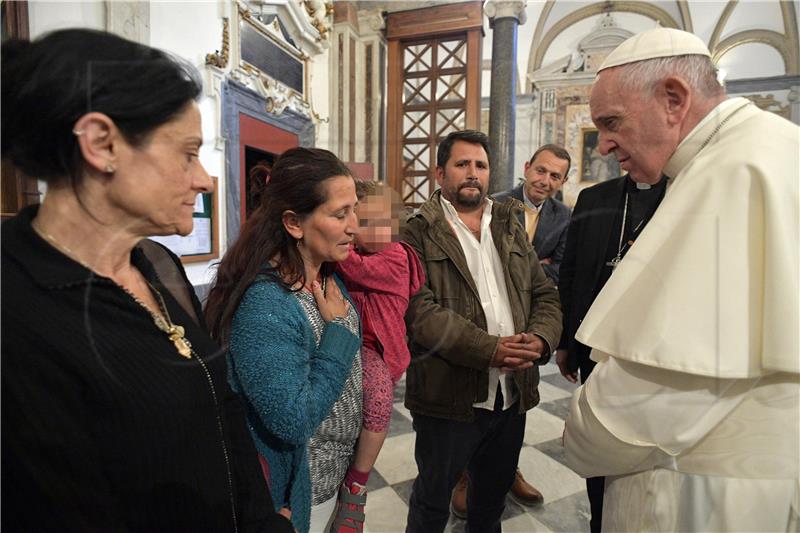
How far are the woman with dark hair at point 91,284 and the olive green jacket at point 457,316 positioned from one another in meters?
0.65

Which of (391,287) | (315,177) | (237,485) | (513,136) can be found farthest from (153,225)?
(513,136)

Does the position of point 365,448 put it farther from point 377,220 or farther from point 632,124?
point 632,124

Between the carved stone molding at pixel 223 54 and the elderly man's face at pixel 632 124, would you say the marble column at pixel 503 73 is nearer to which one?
the elderly man's face at pixel 632 124

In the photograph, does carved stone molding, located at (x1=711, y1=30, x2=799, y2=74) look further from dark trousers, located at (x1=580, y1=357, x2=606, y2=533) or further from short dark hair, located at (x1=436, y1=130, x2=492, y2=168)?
dark trousers, located at (x1=580, y1=357, x2=606, y2=533)

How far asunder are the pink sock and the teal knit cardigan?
14 centimetres

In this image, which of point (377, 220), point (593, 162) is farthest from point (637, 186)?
point (377, 220)

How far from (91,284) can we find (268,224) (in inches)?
12.0

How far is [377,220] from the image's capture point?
0.70m

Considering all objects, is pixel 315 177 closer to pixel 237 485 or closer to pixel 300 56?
pixel 300 56

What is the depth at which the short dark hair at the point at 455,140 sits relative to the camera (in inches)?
31.2

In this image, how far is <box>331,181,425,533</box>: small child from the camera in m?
0.84

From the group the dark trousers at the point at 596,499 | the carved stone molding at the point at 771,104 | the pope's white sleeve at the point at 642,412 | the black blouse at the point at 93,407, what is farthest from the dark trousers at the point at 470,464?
the carved stone molding at the point at 771,104

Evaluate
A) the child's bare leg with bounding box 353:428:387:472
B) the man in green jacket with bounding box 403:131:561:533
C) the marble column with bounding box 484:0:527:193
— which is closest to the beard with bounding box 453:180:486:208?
the man in green jacket with bounding box 403:131:561:533

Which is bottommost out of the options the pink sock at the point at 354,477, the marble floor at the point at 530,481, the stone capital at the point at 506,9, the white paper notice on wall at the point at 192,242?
the marble floor at the point at 530,481
